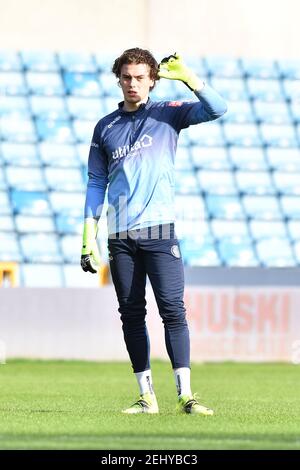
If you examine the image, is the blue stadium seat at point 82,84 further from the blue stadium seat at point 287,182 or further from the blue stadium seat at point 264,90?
the blue stadium seat at point 287,182

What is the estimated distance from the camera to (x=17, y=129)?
2077 centimetres

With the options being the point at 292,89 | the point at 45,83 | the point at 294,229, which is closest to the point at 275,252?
the point at 294,229

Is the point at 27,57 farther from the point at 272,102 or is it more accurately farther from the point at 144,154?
the point at 144,154

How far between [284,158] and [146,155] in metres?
15.6

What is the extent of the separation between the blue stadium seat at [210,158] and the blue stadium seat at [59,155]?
80.5 inches

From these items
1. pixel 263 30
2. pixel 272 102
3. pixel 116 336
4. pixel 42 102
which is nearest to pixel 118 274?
pixel 116 336

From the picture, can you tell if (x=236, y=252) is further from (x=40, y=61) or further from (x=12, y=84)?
(x=40, y=61)

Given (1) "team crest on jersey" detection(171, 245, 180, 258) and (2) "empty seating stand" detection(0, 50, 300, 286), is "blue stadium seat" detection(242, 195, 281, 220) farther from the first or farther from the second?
(1) "team crest on jersey" detection(171, 245, 180, 258)

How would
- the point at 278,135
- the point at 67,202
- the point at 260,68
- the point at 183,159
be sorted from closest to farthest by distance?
1. the point at 67,202
2. the point at 183,159
3. the point at 278,135
4. the point at 260,68

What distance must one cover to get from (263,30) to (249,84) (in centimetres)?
160

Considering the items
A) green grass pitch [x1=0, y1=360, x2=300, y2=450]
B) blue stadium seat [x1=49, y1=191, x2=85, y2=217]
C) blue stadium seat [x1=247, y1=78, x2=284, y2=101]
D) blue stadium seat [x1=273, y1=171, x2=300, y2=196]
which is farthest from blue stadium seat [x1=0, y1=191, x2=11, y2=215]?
green grass pitch [x1=0, y1=360, x2=300, y2=450]

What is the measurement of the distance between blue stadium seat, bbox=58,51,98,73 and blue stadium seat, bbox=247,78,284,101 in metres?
2.84

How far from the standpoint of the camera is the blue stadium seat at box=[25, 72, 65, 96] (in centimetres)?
2142

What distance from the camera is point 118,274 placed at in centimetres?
660
